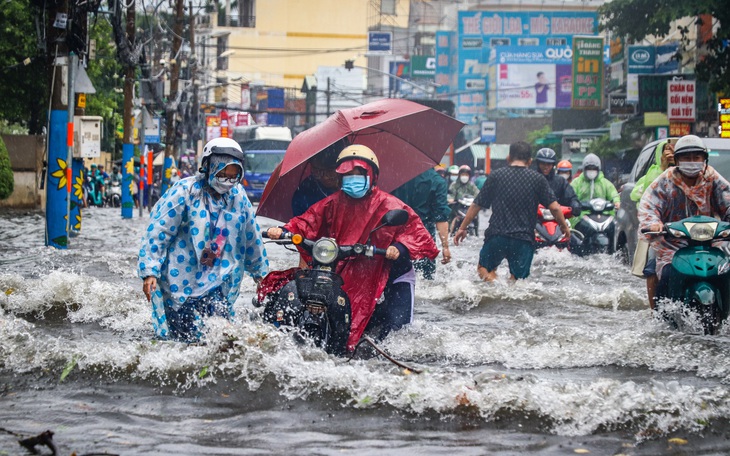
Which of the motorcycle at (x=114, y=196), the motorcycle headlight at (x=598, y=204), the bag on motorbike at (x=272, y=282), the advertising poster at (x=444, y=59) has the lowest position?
the motorcycle at (x=114, y=196)

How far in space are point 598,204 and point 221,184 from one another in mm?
9863

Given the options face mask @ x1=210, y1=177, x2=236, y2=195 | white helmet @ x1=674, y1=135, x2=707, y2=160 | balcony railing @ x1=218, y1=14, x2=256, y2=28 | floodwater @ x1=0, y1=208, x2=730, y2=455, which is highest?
balcony railing @ x1=218, y1=14, x2=256, y2=28

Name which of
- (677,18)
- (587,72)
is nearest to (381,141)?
(677,18)

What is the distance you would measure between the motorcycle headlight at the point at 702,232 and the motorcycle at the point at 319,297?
2.22 meters

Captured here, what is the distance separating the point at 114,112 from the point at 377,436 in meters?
41.7

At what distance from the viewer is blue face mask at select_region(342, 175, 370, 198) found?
680 cm

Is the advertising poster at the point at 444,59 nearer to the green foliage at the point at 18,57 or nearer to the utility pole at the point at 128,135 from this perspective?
the green foliage at the point at 18,57

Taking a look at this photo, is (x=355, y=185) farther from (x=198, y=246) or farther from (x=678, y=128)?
(x=678, y=128)

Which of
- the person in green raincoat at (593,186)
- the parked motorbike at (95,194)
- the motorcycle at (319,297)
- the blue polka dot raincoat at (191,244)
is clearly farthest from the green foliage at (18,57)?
the motorcycle at (319,297)

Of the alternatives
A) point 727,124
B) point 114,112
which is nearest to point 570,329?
point 727,124

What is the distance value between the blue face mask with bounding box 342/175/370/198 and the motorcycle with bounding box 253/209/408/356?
0.37 m

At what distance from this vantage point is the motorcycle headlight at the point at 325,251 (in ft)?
21.0

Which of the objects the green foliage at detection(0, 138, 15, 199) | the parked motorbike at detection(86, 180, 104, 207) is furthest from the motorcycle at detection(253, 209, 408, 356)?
the parked motorbike at detection(86, 180, 104, 207)

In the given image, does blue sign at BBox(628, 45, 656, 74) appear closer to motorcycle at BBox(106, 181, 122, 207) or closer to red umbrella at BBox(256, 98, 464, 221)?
motorcycle at BBox(106, 181, 122, 207)
